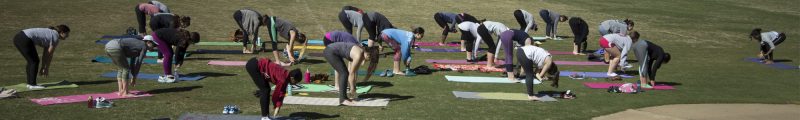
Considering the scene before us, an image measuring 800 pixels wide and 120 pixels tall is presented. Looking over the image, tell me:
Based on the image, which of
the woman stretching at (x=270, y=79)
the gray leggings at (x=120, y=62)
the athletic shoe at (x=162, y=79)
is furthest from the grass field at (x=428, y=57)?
the woman stretching at (x=270, y=79)

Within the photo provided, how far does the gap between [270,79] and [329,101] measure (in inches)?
93.4

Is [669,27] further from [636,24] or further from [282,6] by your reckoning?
[282,6]

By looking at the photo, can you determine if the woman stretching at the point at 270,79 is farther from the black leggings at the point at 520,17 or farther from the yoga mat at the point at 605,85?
the black leggings at the point at 520,17

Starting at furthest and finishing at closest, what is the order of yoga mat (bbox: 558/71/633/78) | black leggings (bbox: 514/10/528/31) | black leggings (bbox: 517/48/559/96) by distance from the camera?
black leggings (bbox: 514/10/528/31) < yoga mat (bbox: 558/71/633/78) < black leggings (bbox: 517/48/559/96)

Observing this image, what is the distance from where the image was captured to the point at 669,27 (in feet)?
130

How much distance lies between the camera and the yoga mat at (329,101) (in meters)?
16.1

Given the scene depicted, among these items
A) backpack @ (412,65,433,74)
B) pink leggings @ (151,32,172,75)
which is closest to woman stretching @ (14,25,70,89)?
pink leggings @ (151,32,172,75)

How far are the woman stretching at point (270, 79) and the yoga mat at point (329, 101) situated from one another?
1.92 m

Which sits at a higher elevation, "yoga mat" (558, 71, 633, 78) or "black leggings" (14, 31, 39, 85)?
"black leggings" (14, 31, 39, 85)

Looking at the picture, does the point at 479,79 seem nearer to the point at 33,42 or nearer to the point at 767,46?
the point at 33,42

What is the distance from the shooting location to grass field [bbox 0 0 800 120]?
51.4ft

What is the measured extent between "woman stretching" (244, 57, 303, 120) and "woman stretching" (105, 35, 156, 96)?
338cm

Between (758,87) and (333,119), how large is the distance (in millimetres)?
10780

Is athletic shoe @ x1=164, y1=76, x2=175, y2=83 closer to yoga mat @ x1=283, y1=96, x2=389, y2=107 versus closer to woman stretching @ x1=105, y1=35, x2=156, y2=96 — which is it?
woman stretching @ x1=105, y1=35, x2=156, y2=96
